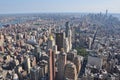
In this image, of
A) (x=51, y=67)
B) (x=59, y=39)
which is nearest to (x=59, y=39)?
(x=59, y=39)

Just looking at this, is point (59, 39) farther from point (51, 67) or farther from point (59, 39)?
point (51, 67)

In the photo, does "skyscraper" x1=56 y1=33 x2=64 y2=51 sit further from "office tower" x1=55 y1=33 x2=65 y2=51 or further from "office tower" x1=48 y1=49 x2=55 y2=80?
"office tower" x1=48 y1=49 x2=55 y2=80

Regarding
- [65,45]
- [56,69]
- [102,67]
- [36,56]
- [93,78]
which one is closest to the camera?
[93,78]

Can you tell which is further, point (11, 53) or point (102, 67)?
point (11, 53)

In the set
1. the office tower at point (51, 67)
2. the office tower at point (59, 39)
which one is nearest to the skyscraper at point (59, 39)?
the office tower at point (59, 39)

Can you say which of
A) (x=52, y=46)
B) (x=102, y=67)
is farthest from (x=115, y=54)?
(x=52, y=46)

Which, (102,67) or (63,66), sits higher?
(63,66)

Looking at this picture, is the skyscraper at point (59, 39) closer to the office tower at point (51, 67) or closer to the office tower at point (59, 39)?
the office tower at point (59, 39)

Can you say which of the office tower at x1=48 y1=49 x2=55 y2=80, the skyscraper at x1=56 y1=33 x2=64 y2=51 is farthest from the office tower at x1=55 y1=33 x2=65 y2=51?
the office tower at x1=48 y1=49 x2=55 y2=80

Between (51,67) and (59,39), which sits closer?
(51,67)

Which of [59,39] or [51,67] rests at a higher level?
[59,39]

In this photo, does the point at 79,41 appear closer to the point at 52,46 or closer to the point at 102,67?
the point at 52,46
